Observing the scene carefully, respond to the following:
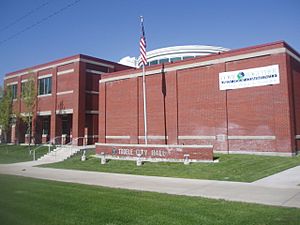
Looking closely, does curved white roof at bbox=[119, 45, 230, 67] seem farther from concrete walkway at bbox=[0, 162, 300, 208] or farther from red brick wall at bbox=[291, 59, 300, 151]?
concrete walkway at bbox=[0, 162, 300, 208]

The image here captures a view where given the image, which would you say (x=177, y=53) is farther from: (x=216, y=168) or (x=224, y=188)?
(x=224, y=188)

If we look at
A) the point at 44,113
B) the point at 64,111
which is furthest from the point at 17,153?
the point at 64,111

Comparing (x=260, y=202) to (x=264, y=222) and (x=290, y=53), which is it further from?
(x=290, y=53)

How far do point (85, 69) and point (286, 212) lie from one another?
32.6 m

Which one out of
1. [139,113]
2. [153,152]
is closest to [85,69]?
[139,113]

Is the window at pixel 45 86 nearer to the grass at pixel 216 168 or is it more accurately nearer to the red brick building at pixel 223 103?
the red brick building at pixel 223 103

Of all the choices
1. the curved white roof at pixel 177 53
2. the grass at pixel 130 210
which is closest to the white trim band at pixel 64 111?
the curved white roof at pixel 177 53

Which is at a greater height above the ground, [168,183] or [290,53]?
[290,53]

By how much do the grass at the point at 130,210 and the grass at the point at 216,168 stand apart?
5.79m

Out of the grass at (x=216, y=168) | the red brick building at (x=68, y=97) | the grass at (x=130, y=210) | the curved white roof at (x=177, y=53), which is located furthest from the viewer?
the curved white roof at (x=177, y=53)

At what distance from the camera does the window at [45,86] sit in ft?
135

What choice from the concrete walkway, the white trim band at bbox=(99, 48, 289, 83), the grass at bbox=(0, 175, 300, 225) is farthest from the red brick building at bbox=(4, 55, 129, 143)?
the grass at bbox=(0, 175, 300, 225)

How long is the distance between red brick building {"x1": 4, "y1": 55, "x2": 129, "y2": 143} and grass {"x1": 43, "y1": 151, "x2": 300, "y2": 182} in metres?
15.2

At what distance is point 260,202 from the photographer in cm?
941
